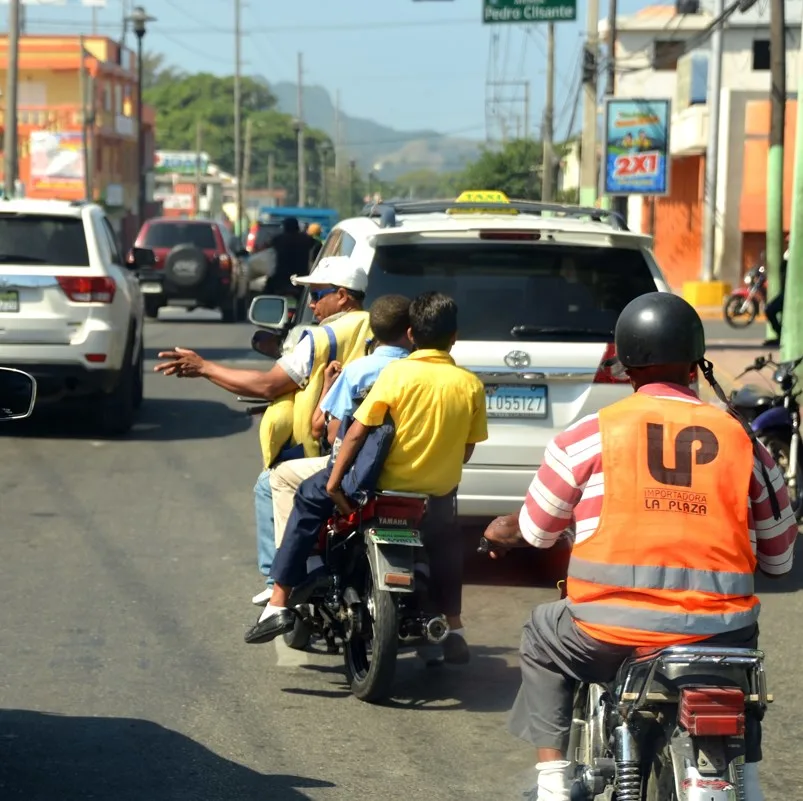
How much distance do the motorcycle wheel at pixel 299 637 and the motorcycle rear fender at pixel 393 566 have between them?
2.77ft

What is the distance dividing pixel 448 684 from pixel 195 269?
21.6 metres

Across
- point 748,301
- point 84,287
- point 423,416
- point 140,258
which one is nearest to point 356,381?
point 423,416

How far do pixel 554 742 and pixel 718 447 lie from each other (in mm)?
885

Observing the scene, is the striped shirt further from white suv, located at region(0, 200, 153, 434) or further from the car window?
the car window

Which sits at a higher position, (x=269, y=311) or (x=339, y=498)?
(x=269, y=311)

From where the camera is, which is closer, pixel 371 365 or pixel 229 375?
pixel 371 365

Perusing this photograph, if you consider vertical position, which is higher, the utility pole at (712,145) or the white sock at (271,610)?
the utility pole at (712,145)

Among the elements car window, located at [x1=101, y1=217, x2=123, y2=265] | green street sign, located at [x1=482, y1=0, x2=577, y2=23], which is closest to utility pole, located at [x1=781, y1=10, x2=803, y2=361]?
car window, located at [x1=101, y1=217, x2=123, y2=265]

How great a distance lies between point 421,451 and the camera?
6.34m

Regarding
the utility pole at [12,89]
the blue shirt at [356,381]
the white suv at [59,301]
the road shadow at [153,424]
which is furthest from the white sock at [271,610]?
the utility pole at [12,89]

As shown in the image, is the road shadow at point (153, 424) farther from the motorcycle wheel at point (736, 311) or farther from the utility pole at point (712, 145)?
the utility pole at point (712, 145)

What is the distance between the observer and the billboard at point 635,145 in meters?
29.5

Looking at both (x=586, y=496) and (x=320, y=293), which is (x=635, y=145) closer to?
(x=320, y=293)

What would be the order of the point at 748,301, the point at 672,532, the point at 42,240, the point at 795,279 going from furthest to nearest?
1. the point at 748,301
2. the point at 795,279
3. the point at 42,240
4. the point at 672,532
